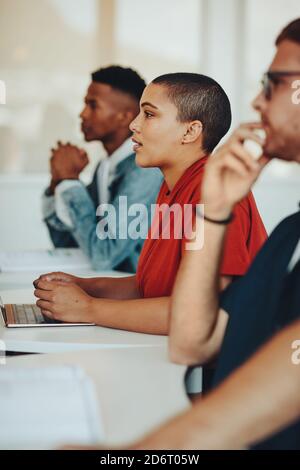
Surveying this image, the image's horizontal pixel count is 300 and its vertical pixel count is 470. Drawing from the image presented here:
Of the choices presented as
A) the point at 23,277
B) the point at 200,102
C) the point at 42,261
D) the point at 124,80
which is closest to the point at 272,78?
the point at 200,102

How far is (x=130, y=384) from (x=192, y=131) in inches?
28.8

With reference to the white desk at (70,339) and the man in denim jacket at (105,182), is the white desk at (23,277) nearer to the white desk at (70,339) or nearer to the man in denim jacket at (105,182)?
the man in denim jacket at (105,182)

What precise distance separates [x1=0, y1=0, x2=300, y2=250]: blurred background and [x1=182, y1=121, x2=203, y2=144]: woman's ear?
10.9ft

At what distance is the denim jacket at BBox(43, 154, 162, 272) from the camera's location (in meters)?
2.41

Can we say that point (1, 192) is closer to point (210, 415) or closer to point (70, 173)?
point (70, 173)

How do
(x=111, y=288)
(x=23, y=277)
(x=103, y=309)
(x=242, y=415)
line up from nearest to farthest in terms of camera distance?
(x=242, y=415) → (x=103, y=309) → (x=111, y=288) → (x=23, y=277)

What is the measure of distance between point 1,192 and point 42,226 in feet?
1.08

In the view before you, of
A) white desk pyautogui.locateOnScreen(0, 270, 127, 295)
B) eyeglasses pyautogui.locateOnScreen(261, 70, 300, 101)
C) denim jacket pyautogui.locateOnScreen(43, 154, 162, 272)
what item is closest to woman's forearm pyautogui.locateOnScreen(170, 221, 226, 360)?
eyeglasses pyautogui.locateOnScreen(261, 70, 300, 101)

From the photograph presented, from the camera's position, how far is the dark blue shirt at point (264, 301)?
1.10 m

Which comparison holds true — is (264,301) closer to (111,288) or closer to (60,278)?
(60,278)

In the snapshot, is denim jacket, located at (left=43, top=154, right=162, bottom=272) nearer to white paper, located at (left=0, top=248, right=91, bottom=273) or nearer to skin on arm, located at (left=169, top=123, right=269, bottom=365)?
white paper, located at (left=0, top=248, right=91, bottom=273)

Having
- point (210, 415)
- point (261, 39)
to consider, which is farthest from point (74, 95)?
point (210, 415)

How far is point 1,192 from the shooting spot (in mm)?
4988

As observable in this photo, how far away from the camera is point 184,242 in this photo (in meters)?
1.59
